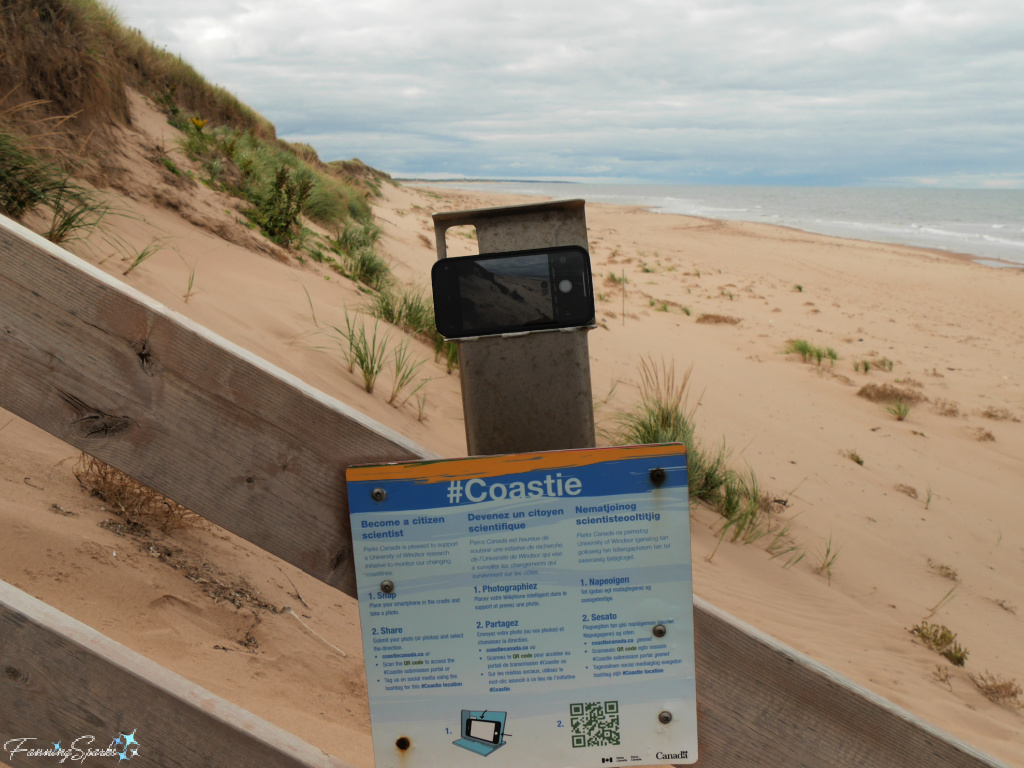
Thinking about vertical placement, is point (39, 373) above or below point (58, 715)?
above

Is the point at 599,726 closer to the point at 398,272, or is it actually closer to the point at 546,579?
the point at 546,579

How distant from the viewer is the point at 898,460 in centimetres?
600

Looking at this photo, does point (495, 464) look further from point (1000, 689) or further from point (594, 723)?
point (1000, 689)

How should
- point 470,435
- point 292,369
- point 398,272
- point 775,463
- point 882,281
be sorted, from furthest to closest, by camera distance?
1. point 882,281
2. point 398,272
3. point 775,463
4. point 292,369
5. point 470,435

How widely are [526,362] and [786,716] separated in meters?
0.65

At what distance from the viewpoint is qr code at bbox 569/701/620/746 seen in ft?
3.28

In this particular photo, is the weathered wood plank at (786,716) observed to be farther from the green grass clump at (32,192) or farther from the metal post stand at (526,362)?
the green grass clump at (32,192)

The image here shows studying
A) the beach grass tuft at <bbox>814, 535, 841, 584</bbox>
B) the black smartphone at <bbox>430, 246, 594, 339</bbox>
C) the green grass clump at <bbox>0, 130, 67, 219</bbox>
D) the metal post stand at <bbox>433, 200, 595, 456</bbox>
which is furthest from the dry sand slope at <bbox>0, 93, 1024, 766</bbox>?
the black smartphone at <bbox>430, 246, 594, 339</bbox>

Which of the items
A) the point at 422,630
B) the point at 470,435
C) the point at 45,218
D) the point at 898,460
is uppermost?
the point at 45,218

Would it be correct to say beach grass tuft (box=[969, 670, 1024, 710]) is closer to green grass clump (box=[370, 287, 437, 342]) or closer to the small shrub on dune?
green grass clump (box=[370, 287, 437, 342])

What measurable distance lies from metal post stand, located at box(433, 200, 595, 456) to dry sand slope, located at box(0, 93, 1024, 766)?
107 cm

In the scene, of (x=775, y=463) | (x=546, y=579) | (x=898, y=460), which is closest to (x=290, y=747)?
(x=546, y=579)

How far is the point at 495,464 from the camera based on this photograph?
0.94m

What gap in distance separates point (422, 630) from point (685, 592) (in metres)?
0.38
